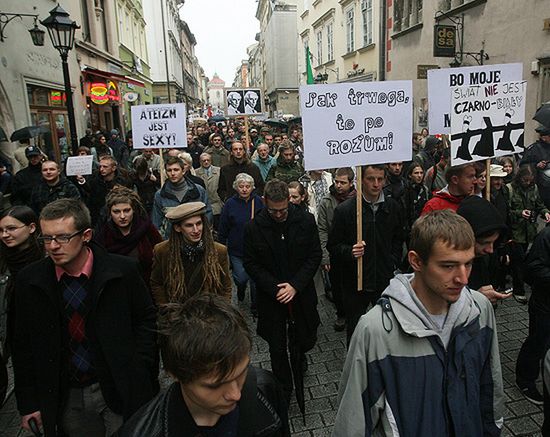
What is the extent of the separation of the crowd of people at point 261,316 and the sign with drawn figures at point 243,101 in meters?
6.28

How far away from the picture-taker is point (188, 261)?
3.30 metres

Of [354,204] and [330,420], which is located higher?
[354,204]

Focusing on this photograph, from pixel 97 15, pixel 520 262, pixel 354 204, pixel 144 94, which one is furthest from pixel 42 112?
pixel 144 94

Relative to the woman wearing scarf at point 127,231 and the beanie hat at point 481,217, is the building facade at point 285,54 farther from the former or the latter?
the beanie hat at point 481,217

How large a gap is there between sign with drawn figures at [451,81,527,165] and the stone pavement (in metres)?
1.89

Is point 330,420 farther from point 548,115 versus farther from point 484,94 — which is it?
point 548,115

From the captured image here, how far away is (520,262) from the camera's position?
5.20 meters

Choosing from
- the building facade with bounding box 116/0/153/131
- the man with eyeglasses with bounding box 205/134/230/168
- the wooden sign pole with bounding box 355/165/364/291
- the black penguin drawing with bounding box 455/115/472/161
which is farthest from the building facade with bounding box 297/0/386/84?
the wooden sign pole with bounding box 355/165/364/291

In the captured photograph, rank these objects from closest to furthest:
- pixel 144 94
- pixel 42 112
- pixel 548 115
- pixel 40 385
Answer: pixel 40 385 → pixel 548 115 → pixel 42 112 → pixel 144 94

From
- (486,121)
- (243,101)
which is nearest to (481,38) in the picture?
(243,101)

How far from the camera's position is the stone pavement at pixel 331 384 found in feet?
10.7

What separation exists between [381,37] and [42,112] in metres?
14.7

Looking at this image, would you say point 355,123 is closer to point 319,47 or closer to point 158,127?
point 158,127

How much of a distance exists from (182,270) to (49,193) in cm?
317
